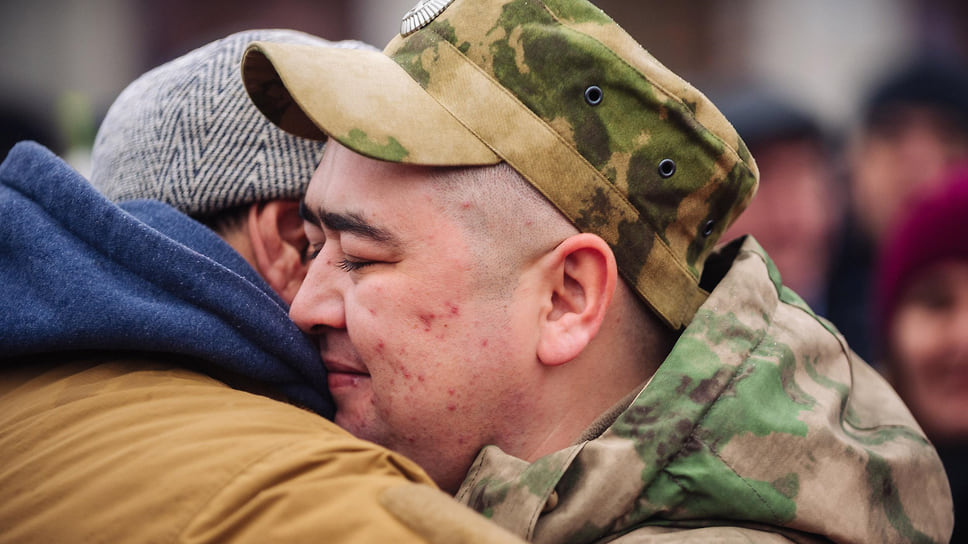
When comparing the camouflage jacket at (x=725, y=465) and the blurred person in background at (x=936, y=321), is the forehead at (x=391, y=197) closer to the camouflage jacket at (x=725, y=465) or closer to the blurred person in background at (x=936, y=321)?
the camouflage jacket at (x=725, y=465)

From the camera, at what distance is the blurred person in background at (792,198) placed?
5.12 m

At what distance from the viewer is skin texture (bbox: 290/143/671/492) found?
1.86m

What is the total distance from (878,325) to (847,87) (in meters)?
5.81

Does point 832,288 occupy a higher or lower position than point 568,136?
lower

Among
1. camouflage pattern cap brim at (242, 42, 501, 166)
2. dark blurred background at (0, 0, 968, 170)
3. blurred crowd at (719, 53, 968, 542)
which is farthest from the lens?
dark blurred background at (0, 0, 968, 170)

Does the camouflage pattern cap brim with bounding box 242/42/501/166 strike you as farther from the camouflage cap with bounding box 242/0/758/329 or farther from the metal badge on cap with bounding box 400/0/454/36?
the metal badge on cap with bounding box 400/0/454/36

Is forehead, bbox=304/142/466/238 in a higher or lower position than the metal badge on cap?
lower

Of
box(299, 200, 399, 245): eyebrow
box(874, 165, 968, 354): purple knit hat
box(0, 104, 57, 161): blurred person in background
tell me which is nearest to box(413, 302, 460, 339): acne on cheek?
box(299, 200, 399, 245): eyebrow

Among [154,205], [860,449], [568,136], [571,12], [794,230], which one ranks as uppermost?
[571,12]

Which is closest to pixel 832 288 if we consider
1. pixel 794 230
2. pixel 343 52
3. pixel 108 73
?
pixel 794 230

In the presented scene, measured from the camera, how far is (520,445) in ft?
6.44

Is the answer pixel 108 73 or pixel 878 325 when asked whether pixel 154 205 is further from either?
pixel 108 73

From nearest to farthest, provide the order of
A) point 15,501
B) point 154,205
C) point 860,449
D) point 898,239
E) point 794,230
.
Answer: point 15,501 → point 860,449 → point 154,205 → point 898,239 → point 794,230

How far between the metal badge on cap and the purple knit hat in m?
2.27
